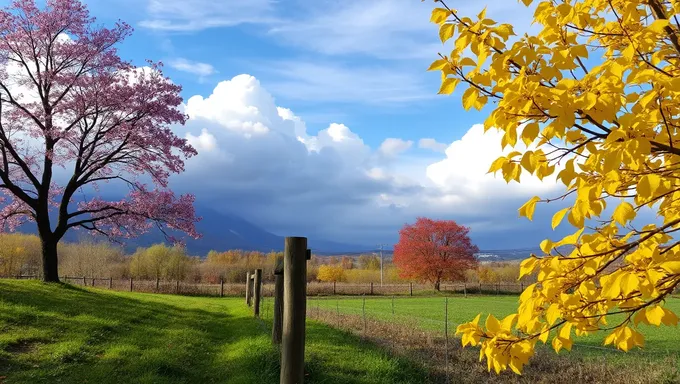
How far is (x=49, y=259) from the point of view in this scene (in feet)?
61.7

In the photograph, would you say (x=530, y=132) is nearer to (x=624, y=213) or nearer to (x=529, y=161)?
(x=529, y=161)

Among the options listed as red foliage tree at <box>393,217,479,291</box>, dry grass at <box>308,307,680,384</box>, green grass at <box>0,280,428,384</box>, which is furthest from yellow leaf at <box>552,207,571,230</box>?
red foliage tree at <box>393,217,479,291</box>

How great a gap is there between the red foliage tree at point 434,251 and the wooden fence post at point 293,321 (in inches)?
2640

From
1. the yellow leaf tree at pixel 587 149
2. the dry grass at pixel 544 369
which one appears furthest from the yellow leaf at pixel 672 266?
the dry grass at pixel 544 369

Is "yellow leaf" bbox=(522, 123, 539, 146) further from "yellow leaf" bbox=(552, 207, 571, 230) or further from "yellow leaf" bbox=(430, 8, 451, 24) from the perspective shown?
"yellow leaf" bbox=(430, 8, 451, 24)

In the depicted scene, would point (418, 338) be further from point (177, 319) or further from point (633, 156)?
point (633, 156)

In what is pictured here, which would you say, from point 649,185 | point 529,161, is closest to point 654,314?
point 649,185

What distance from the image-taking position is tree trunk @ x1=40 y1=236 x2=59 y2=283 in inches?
730

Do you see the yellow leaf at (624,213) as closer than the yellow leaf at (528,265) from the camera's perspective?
Yes

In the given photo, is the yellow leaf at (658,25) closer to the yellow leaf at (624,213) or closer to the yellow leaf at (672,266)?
the yellow leaf at (624,213)

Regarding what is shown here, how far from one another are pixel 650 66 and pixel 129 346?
397 inches

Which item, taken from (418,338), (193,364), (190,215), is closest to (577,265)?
(193,364)

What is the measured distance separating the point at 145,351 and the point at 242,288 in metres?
42.1

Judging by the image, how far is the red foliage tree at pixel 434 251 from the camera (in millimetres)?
70188
